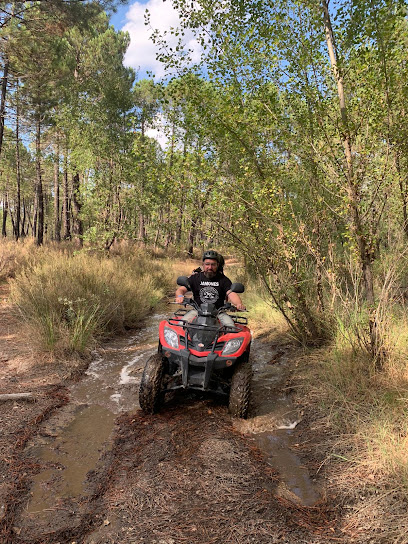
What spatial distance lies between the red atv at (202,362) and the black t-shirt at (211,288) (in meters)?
0.61

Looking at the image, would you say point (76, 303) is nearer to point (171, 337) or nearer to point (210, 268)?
point (210, 268)

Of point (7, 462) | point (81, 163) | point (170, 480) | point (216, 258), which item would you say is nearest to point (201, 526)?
point (170, 480)

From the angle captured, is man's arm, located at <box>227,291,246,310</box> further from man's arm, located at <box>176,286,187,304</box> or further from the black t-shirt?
man's arm, located at <box>176,286,187,304</box>

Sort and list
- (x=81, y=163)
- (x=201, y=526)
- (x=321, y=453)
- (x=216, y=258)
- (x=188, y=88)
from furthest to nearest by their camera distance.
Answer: (x=81, y=163) < (x=188, y=88) < (x=216, y=258) < (x=321, y=453) < (x=201, y=526)

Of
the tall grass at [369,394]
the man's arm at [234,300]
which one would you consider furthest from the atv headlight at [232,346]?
the tall grass at [369,394]

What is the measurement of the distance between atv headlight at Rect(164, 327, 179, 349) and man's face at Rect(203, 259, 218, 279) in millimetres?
1078

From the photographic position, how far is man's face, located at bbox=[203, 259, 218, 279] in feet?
14.7

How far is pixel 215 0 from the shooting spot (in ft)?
15.3

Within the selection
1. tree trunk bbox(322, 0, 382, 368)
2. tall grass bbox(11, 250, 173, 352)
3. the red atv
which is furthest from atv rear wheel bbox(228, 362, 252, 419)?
tall grass bbox(11, 250, 173, 352)

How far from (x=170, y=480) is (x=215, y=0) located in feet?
18.3

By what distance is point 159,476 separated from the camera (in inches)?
103

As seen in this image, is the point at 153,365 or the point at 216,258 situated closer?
the point at 153,365

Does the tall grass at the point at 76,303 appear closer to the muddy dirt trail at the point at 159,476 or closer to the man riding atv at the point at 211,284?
the muddy dirt trail at the point at 159,476

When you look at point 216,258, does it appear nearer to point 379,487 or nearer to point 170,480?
point 170,480
